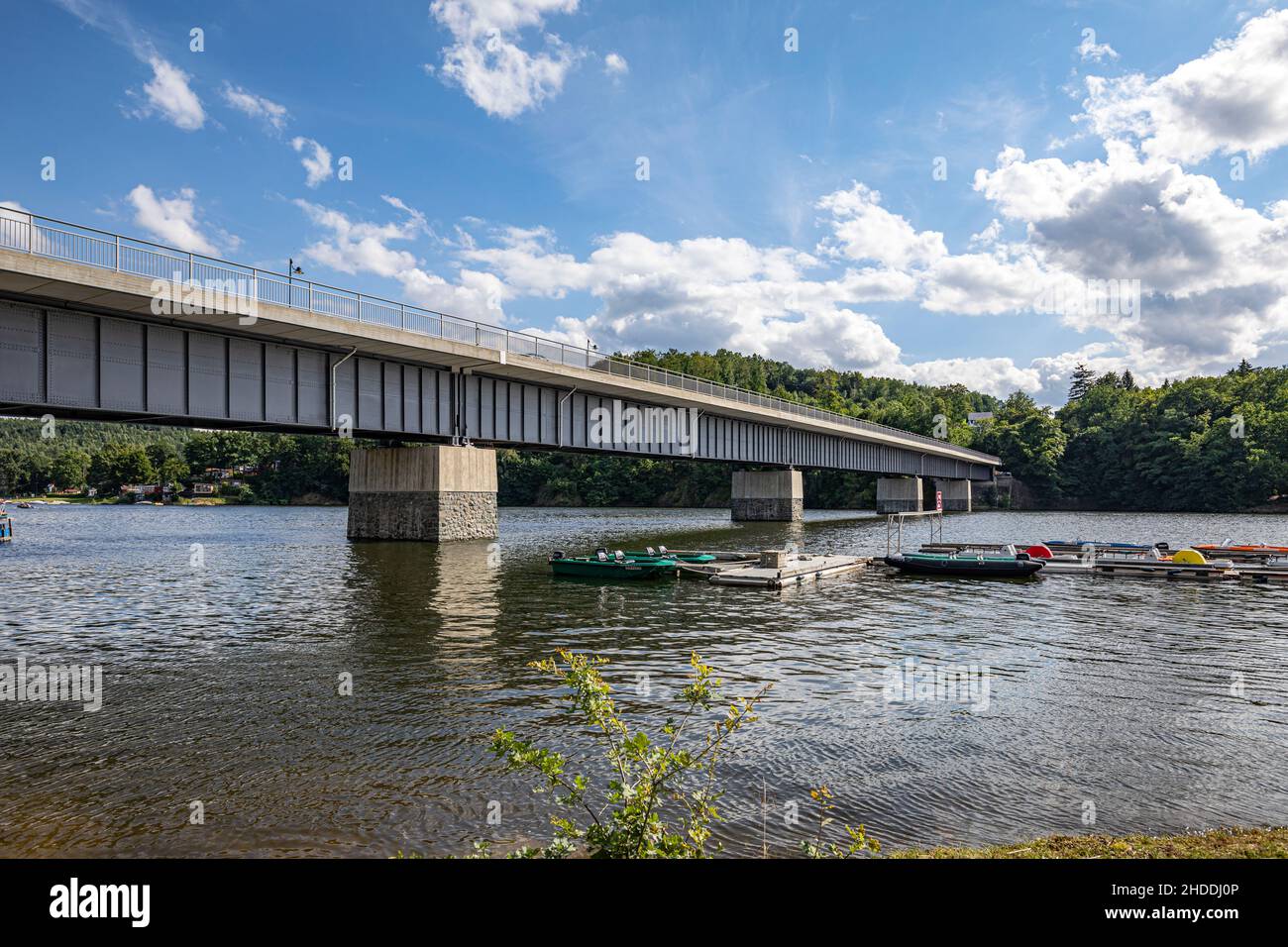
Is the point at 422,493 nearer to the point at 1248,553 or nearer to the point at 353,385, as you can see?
the point at 353,385

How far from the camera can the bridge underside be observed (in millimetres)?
30648

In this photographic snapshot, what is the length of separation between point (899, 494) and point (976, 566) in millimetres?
85465

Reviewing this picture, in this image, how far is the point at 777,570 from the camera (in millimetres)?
34812

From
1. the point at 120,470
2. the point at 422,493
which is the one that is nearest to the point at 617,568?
the point at 422,493

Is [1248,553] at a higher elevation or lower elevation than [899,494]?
lower

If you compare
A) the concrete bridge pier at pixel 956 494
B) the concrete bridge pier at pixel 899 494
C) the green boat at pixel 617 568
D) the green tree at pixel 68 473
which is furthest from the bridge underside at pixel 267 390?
the green tree at pixel 68 473

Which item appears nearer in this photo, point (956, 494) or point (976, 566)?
point (976, 566)

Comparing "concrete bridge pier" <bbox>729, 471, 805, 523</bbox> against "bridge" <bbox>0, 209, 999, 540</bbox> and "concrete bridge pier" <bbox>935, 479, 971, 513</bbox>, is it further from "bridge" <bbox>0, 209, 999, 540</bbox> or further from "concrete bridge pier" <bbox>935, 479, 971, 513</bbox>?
"concrete bridge pier" <bbox>935, 479, 971, 513</bbox>

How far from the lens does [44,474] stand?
576 feet

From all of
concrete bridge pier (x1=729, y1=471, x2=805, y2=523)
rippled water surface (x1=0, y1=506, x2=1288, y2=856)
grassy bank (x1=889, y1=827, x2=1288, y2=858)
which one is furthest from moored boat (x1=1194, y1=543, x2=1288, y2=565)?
concrete bridge pier (x1=729, y1=471, x2=805, y2=523)

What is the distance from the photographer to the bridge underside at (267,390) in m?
30.6
